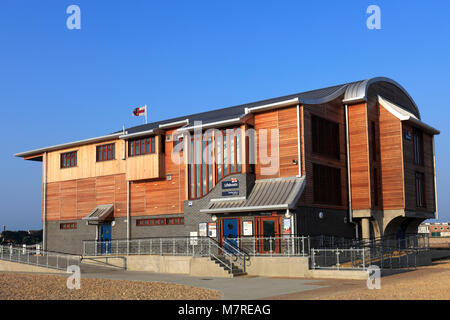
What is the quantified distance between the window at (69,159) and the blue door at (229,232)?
1540cm

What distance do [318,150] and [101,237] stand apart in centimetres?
1683

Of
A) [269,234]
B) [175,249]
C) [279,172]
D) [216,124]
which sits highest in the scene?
[216,124]

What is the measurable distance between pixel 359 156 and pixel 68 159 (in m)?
21.6

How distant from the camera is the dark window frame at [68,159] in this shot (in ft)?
129

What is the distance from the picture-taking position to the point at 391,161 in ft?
101

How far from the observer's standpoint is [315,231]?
91.1 feet

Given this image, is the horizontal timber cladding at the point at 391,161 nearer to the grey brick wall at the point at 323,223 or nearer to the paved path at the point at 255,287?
the grey brick wall at the point at 323,223

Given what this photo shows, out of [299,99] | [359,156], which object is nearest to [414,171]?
[359,156]

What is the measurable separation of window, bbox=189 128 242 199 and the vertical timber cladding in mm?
1430

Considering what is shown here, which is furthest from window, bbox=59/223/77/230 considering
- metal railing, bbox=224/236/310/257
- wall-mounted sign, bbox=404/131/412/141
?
wall-mounted sign, bbox=404/131/412/141

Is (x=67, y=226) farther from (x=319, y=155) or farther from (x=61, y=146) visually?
(x=319, y=155)

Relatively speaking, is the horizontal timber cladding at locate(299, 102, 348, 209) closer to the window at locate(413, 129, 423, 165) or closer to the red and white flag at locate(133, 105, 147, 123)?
the window at locate(413, 129, 423, 165)

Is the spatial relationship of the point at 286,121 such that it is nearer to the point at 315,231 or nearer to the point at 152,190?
the point at 315,231
